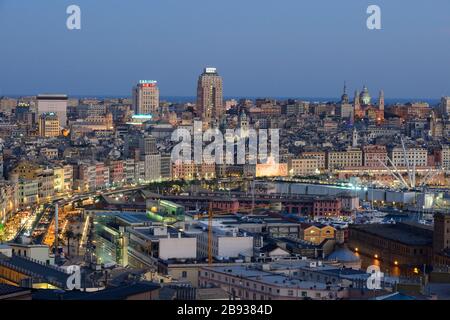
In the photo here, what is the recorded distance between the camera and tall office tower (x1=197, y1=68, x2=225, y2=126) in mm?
41000

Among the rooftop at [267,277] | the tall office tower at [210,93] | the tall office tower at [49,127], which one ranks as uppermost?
the tall office tower at [210,93]

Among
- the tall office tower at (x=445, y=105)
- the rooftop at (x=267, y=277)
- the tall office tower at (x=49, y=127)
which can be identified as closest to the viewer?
the rooftop at (x=267, y=277)

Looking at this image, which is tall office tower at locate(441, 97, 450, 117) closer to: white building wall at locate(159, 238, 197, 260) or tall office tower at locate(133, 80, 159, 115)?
tall office tower at locate(133, 80, 159, 115)

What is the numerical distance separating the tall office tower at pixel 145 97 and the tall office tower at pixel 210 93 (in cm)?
320

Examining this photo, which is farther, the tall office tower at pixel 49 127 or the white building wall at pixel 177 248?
the tall office tower at pixel 49 127

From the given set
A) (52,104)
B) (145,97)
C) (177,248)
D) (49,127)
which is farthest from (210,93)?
(177,248)

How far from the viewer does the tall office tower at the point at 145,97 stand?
147 feet

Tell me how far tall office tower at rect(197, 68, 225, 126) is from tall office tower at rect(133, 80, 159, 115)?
10.5 ft

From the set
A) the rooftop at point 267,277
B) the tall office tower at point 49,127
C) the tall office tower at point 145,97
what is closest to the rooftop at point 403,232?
the rooftop at point 267,277

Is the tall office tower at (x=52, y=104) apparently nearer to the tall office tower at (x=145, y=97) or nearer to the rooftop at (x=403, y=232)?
the tall office tower at (x=145, y=97)

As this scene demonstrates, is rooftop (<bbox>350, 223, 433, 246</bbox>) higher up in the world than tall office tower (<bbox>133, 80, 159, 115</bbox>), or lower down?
lower down

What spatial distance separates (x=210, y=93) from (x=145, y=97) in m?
4.05

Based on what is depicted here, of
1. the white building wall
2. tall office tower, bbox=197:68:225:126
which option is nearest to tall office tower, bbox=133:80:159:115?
tall office tower, bbox=197:68:225:126
